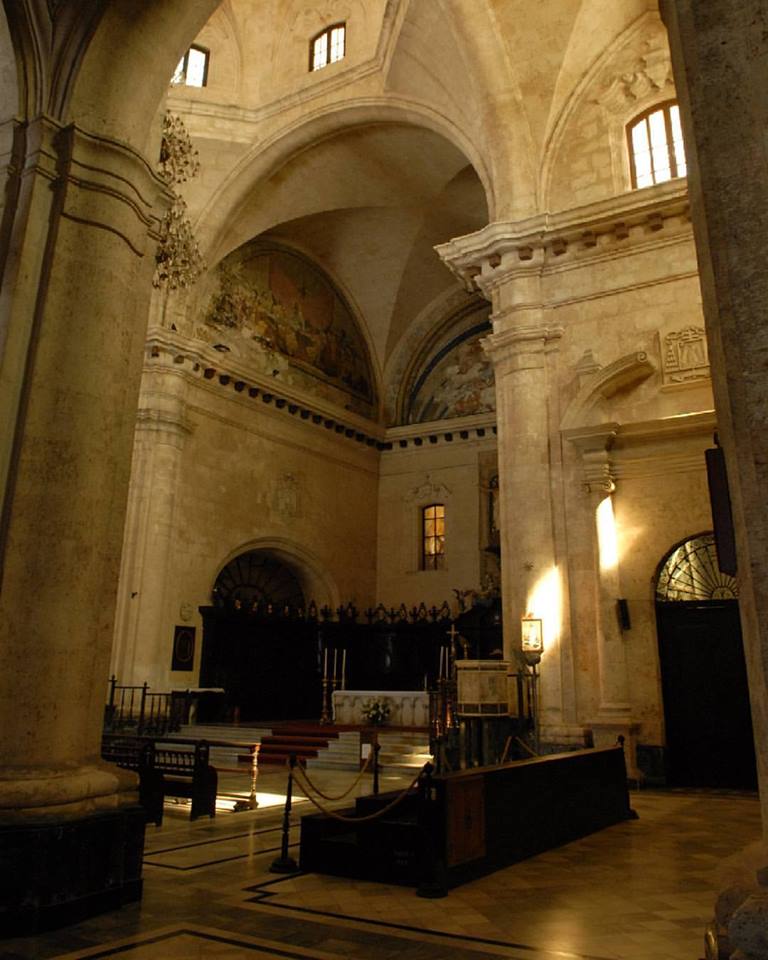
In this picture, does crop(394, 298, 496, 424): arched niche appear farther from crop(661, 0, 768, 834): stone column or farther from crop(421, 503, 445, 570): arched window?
crop(661, 0, 768, 834): stone column

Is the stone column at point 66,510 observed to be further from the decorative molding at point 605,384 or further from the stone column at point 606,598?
the decorative molding at point 605,384

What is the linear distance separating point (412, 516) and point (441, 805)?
18659 millimetres

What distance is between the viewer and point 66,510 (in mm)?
4887

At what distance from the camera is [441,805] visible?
563 cm

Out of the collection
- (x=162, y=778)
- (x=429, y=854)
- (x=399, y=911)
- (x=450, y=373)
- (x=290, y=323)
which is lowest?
(x=399, y=911)

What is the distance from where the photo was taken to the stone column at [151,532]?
16.8 meters

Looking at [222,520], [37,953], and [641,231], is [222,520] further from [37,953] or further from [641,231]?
[37,953]

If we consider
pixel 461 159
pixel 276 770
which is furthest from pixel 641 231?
pixel 276 770

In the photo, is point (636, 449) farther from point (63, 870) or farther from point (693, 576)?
point (63, 870)

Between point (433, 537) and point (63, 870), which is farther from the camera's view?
point (433, 537)

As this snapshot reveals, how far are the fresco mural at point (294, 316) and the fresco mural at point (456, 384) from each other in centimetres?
168

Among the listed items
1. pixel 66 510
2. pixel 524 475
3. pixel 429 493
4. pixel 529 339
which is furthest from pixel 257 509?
pixel 66 510

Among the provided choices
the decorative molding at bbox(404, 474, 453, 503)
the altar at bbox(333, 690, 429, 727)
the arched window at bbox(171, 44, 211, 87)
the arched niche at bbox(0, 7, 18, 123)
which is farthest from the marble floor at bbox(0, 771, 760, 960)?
the arched window at bbox(171, 44, 211, 87)

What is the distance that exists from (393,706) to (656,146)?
440 inches
